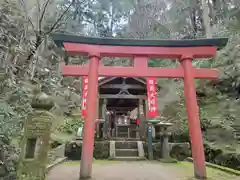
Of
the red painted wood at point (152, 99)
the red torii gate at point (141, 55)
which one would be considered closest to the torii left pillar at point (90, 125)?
the red torii gate at point (141, 55)

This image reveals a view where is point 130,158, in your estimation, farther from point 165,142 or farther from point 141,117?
point 141,117

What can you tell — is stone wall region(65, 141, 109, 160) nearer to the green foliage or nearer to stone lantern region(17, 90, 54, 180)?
the green foliage

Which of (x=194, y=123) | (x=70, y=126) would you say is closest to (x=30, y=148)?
(x=194, y=123)

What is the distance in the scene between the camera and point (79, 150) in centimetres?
945

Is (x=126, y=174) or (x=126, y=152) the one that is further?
(x=126, y=152)

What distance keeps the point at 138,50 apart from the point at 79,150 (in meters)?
5.94

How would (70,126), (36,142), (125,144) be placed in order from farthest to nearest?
(70,126), (125,144), (36,142)

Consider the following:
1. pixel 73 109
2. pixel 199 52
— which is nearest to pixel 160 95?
pixel 73 109

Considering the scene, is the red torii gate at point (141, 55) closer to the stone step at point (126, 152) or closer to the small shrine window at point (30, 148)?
the small shrine window at point (30, 148)

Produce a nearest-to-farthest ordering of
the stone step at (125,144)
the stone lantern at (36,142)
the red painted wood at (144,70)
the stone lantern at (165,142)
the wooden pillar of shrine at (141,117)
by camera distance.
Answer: the stone lantern at (36,142) → the red painted wood at (144,70) → the stone lantern at (165,142) → the stone step at (125,144) → the wooden pillar of shrine at (141,117)

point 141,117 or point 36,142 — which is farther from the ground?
point 141,117

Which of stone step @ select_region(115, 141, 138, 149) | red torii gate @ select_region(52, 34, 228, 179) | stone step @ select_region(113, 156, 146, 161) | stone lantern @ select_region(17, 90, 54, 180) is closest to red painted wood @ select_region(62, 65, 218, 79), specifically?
red torii gate @ select_region(52, 34, 228, 179)

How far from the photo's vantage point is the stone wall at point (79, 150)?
9.34 m

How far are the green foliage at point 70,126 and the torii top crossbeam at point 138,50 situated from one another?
9.67 m
